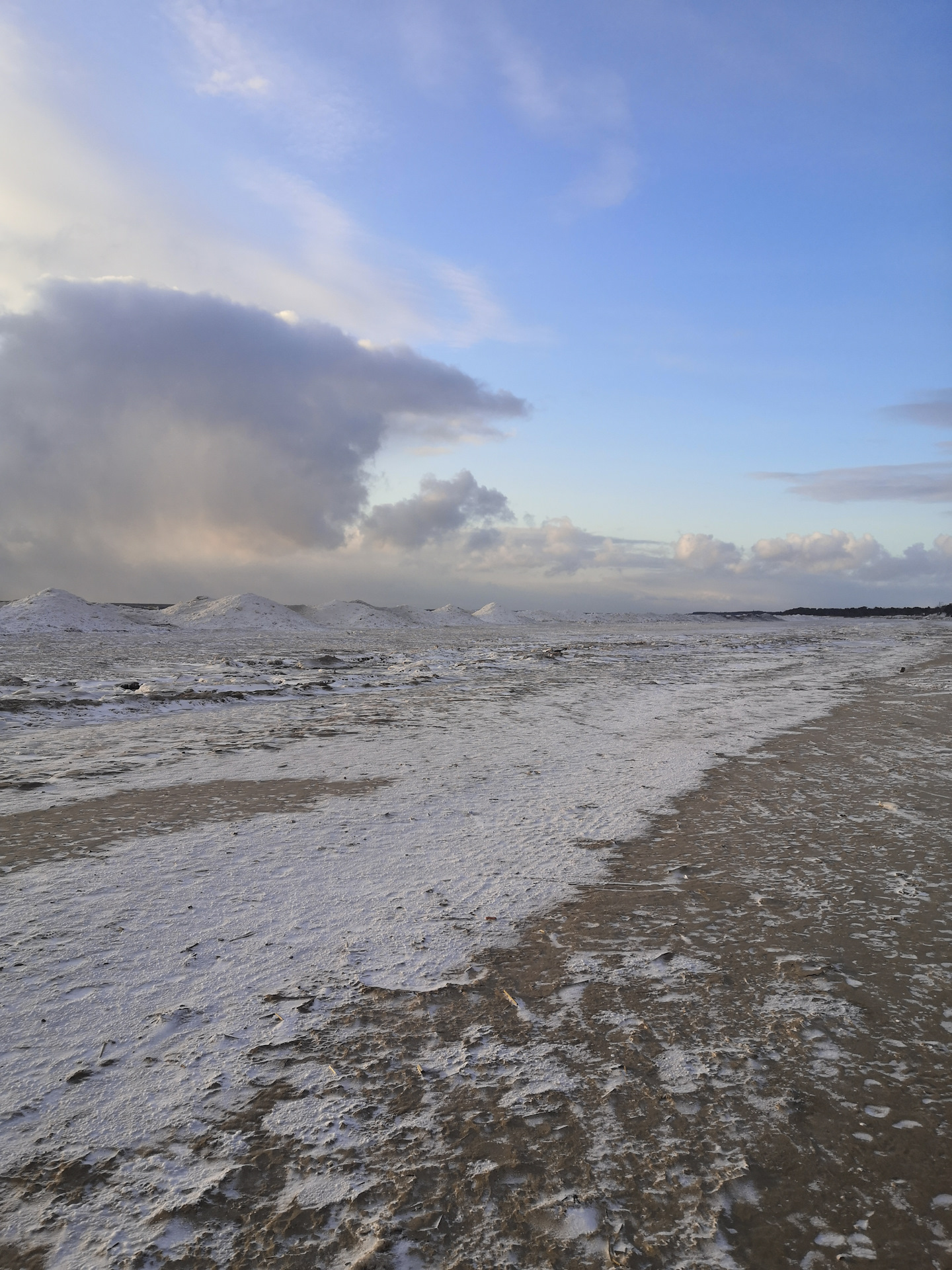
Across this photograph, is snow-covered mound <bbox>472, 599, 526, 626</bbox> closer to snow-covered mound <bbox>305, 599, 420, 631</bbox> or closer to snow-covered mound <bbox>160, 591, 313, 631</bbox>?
snow-covered mound <bbox>305, 599, 420, 631</bbox>

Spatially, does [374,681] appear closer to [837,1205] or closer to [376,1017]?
[376,1017]

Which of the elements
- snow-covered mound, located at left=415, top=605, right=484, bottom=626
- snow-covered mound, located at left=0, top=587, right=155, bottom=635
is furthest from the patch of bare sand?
snow-covered mound, located at left=415, top=605, right=484, bottom=626

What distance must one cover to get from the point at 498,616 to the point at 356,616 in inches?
598

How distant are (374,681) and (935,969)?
1079 centimetres

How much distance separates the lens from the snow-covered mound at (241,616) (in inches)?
1656

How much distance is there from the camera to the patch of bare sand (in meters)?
4.06

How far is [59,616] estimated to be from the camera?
35.0 m

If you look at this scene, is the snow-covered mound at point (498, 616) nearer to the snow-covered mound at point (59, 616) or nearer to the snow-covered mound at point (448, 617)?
the snow-covered mound at point (448, 617)

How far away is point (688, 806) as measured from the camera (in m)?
4.98

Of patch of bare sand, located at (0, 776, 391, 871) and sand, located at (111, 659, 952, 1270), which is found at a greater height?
sand, located at (111, 659, 952, 1270)

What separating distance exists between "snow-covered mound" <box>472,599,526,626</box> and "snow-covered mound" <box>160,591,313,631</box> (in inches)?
679

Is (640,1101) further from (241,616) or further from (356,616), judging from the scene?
(356,616)

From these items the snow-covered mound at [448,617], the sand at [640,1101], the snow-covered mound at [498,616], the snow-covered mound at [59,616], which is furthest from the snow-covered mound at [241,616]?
the sand at [640,1101]

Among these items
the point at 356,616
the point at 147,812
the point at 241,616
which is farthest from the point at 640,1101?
the point at 356,616
